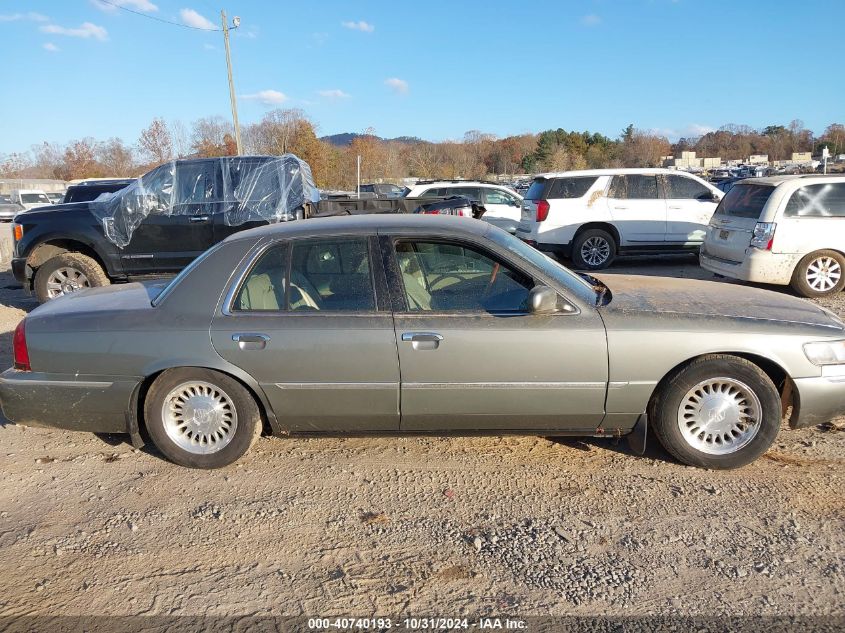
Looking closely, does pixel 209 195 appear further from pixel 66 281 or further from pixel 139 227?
pixel 66 281

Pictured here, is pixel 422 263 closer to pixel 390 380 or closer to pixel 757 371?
pixel 390 380

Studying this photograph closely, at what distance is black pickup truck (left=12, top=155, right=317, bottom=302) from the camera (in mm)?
8242

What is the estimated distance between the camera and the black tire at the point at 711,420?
142 inches

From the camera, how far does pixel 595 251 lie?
37.2 ft

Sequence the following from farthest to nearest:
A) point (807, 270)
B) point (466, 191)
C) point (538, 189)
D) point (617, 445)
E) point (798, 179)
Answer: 1. point (466, 191)
2. point (538, 189)
3. point (798, 179)
4. point (807, 270)
5. point (617, 445)

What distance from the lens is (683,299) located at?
3.98m

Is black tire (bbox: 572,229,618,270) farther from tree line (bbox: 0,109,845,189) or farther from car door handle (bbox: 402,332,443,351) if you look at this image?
tree line (bbox: 0,109,845,189)

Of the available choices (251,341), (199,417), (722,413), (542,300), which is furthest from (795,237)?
(199,417)

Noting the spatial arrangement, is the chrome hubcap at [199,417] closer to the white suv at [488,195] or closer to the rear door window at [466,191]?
the white suv at [488,195]

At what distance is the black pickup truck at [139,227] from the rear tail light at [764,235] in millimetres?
5825

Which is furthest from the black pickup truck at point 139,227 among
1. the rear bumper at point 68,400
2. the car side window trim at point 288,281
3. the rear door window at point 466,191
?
the rear door window at point 466,191

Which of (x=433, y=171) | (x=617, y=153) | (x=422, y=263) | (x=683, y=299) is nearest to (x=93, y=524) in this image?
(x=422, y=263)

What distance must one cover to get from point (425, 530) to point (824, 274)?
→ 7.28 metres

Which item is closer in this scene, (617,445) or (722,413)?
(722,413)
